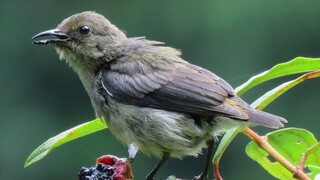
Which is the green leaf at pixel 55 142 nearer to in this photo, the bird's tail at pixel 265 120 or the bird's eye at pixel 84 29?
the bird's tail at pixel 265 120

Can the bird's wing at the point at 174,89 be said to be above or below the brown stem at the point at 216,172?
above

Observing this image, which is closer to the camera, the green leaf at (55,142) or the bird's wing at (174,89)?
the green leaf at (55,142)

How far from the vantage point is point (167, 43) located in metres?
20.6

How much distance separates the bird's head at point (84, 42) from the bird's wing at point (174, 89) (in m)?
0.23

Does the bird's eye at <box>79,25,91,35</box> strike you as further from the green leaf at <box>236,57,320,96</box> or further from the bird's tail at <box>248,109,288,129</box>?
the green leaf at <box>236,57,320,96</box>

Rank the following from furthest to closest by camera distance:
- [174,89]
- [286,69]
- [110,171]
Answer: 1. [174,89]
2. [286,69]
3. [110,171]

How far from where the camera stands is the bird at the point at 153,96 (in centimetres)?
527

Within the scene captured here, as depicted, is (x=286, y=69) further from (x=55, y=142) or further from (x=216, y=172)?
(x=55, y=142)

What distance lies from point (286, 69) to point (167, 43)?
15.8 m

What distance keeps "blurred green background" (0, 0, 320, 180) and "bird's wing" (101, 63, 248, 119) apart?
11.7 metres

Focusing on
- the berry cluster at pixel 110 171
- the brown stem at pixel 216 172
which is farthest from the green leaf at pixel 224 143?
the berry cluster at pixel 110 171

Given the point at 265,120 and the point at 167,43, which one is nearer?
the point at 265,120

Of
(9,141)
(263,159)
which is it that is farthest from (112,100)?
(9,141)

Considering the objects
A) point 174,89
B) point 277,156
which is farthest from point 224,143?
point 174,89
